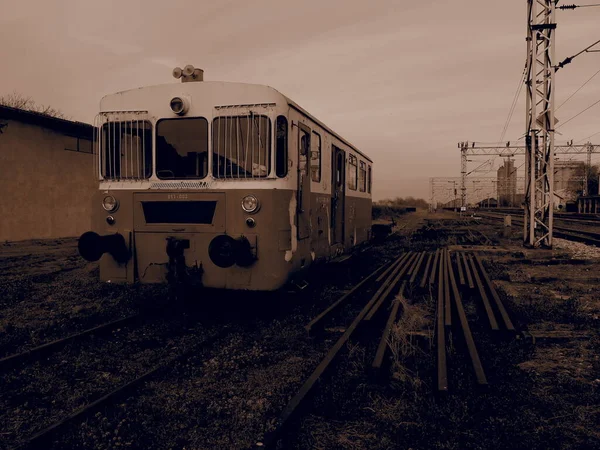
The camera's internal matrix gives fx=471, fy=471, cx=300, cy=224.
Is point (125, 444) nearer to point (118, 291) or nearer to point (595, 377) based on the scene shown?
point (595, 377)

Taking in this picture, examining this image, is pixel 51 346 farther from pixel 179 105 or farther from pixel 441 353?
pixel 441 353

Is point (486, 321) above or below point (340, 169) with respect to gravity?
below

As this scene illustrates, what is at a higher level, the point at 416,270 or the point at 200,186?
the point at 200,186

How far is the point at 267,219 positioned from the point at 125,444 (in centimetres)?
324

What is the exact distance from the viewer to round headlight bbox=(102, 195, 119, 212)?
6.49 metres

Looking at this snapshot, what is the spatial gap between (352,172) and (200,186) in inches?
225

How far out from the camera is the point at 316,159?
778cm

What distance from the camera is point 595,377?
4.42 meters

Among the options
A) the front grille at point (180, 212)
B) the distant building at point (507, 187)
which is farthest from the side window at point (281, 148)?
the distant building at point (507, 187)

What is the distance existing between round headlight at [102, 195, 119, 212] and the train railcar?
1 centimetres

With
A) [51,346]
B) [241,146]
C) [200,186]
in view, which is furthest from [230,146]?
[51,346]

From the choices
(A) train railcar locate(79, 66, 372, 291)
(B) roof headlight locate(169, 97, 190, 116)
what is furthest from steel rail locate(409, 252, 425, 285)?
(B) roof headlight locate(169, 97, 190, 116)

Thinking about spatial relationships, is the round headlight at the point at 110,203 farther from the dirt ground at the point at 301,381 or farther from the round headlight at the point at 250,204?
the round headlight at the point at 250,204

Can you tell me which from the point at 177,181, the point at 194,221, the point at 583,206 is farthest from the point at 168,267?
the point at 583,206
